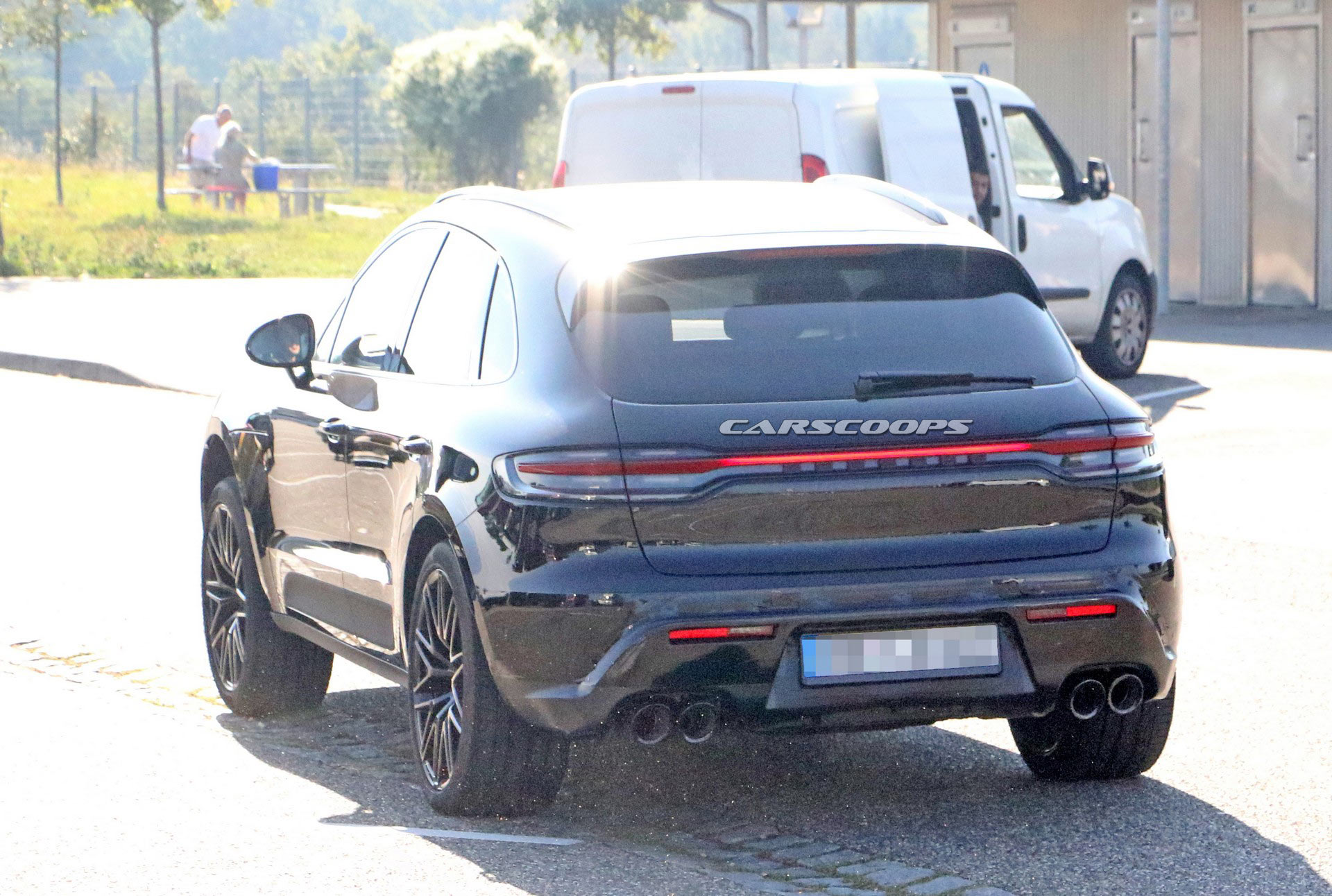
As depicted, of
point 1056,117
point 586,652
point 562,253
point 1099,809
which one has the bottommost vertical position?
point 1099,809

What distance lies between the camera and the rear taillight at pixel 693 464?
498 centimetres

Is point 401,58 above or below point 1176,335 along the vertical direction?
above

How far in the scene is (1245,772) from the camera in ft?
19.4

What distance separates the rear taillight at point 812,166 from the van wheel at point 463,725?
877 centimetres

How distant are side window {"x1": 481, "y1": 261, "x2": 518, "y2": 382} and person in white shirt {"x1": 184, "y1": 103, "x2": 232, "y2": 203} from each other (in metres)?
32.1

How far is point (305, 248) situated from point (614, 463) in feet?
81.6

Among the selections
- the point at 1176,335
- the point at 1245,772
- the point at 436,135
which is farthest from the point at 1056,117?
the point at 436,135

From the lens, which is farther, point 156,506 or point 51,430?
point 51,430

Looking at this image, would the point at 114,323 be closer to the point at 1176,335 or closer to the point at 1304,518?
the point at 1176,335

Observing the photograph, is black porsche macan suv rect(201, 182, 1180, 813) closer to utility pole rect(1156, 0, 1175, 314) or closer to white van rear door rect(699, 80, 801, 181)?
white van rear door rect(699, 80, 801, 181)

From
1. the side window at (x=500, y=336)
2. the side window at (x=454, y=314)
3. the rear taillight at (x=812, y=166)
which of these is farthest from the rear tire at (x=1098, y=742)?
the rear taillight at (x=812, y=166)

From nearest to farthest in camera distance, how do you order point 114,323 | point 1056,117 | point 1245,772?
point 1245,772, point 114,323, point 1056,117

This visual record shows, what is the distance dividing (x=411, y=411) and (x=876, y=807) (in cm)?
151

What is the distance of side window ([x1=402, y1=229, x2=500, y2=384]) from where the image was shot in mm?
5664
